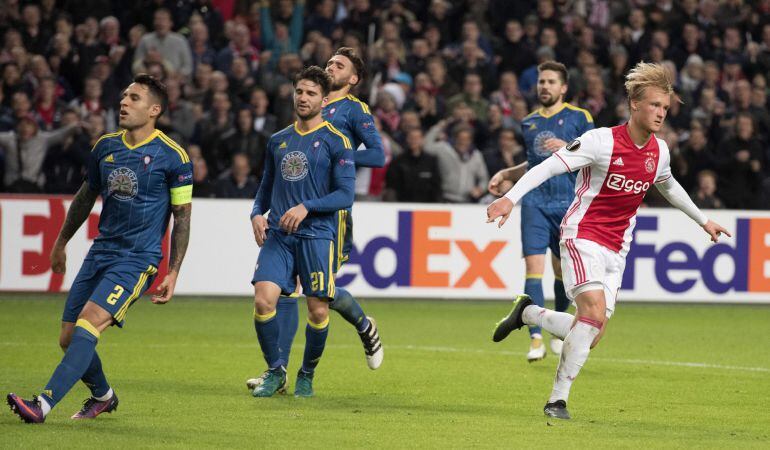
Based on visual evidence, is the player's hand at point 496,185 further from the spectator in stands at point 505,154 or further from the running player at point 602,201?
the spectator in stands at point 505,154

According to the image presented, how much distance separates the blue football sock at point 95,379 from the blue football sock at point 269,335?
1.27 m

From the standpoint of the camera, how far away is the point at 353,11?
21.3 meters

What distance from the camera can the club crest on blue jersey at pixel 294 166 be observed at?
8852 mm

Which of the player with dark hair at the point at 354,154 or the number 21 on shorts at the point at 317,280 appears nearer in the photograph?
the number 21 on shorts at the point at 317,280

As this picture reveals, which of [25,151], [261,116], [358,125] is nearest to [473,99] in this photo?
[261,116]

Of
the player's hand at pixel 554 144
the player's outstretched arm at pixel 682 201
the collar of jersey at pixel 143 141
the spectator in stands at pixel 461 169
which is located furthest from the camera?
the spectator in stands at pixel 461 169

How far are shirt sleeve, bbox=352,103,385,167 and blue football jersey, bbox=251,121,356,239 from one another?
0.61 meters

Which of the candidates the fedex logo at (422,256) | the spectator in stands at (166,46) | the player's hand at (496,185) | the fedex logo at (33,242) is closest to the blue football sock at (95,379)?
the player's hand at (496,185)

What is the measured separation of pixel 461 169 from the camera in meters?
18.2

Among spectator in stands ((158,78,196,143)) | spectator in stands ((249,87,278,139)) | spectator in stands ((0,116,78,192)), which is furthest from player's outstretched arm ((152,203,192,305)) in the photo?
spectator in stands ((158,78,196,143))

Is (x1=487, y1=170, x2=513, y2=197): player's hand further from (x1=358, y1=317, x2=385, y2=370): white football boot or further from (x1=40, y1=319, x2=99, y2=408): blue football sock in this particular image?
(x1=40, y1=319, x2=99, y2=408): blue football sock

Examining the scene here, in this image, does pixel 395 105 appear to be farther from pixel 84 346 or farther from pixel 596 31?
pixel 84 346

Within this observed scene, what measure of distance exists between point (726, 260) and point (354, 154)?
9205 millimetres

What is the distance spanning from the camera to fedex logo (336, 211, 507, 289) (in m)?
16.8
